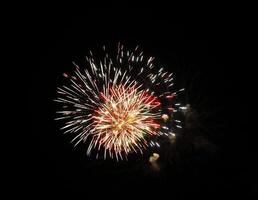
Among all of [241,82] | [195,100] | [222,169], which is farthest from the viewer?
[241,82]

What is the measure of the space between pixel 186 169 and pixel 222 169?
1.46 metres

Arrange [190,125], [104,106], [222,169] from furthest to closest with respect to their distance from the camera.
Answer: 1. [190,125]
2. [222,169]
3. [104,106]

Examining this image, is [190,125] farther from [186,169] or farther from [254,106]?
[254,106]

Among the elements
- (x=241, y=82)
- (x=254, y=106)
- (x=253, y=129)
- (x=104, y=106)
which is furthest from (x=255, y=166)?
(x=104, y=106)

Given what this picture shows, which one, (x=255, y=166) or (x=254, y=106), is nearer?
(x=255, y=166)

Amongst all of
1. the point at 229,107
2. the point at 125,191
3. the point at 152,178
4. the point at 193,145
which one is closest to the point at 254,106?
the point at 229,107

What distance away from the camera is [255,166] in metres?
13.7

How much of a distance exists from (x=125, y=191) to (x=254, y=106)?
7.46 metres

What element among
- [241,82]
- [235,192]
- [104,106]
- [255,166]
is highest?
[241,82]

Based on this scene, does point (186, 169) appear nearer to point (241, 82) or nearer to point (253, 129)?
point (253, 129)

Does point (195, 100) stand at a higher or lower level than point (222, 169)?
higher

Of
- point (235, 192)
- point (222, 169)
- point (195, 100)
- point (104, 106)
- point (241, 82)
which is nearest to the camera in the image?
point (104, 106)

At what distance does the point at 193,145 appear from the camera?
1466cm

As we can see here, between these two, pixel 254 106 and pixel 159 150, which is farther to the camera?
pixel 254 106
